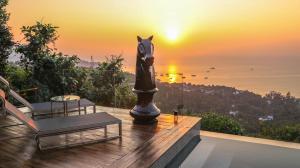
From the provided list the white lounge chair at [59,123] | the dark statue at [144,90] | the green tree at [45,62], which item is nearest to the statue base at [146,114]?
the dark statue at [144,90]

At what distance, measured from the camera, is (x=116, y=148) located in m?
3.93

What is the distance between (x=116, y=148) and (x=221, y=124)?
2875mm

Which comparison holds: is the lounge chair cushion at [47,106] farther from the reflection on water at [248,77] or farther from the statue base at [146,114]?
the reflection on water at [248,77]

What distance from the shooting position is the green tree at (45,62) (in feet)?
24.9

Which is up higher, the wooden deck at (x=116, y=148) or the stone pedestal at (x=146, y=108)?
the stone pedestal at (x=146, y=108)

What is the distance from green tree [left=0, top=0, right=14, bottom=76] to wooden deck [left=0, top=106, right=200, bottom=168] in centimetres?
277

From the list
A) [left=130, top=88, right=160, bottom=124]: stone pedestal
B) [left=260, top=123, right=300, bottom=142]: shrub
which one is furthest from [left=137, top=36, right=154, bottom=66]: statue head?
[left=260, top=123, right=300, bottom=142]: shrub

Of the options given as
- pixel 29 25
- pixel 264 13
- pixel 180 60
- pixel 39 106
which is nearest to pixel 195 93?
pixel 180 60

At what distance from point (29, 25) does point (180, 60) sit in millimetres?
4464

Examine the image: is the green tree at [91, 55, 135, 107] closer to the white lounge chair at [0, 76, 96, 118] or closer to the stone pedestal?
the white lounge chair at [0, 76, 96, 118]

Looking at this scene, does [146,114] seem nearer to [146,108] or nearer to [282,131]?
[146,108]

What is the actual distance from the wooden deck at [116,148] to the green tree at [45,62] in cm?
253

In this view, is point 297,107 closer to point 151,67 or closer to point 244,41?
point 244,41

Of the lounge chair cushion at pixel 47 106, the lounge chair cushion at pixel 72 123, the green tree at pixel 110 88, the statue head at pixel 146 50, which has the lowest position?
Answer: the lounge chair cushion at pixel 72 123
